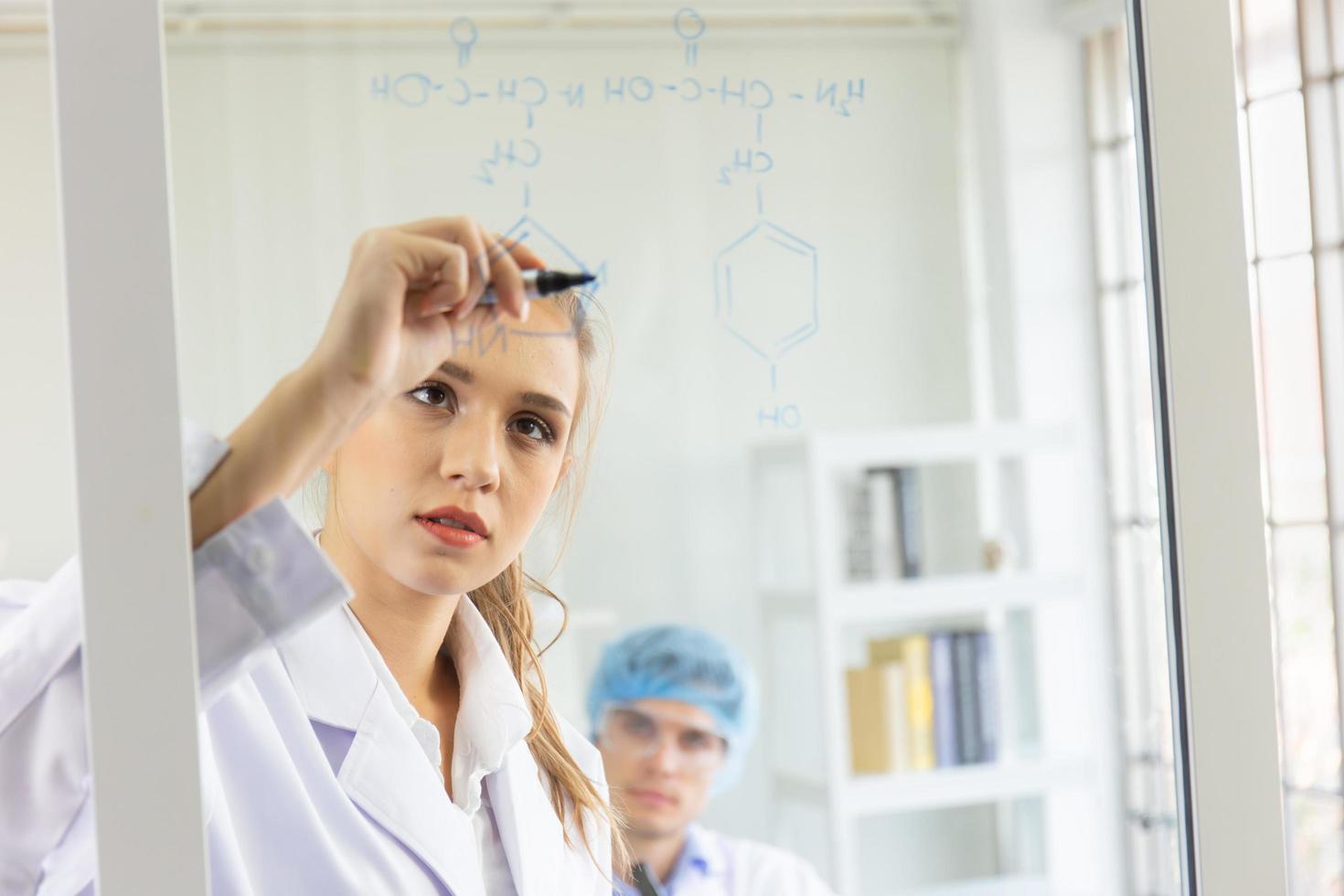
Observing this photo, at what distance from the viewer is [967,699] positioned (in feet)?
3.04

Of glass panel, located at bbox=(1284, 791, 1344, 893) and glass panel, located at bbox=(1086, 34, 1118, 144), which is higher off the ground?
glass panel, located at bbox=(1086, 34, 1118, 144)

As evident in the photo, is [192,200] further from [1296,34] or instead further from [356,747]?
[1296,34]

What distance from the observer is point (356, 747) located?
76cm

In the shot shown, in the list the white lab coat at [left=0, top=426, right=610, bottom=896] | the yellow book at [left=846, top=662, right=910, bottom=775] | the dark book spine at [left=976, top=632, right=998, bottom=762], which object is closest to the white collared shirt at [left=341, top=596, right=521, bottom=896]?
the white lab coat at [left=0, top=426, right=610, bottom=896]

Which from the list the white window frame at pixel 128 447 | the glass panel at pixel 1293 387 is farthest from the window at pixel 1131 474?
the glass panel at pixel 1293 387

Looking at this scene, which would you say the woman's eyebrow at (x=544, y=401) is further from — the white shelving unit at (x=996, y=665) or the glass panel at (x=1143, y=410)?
the glass panel at (x=1143, y=410)

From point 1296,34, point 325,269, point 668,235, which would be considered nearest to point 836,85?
point 668,235

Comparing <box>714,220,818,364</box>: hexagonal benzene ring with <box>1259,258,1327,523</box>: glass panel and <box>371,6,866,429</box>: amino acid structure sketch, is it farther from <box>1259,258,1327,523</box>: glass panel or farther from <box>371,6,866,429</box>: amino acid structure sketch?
<box>1259,258,1327,523</box>: glass panel

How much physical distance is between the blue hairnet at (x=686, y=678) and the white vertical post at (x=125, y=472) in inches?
10.8

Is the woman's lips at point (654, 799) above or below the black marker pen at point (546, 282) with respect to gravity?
below

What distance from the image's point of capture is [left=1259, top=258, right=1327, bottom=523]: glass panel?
2291 millimetres

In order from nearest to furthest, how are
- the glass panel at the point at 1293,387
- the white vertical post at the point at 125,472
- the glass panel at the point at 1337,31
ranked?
the white vertical post at the point at 125,472
the glass panel at the point at 1337,31
the glass panel at the point at 1293,387

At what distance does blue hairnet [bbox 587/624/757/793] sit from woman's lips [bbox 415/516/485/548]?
4.9 inches

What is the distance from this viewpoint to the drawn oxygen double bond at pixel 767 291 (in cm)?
82
